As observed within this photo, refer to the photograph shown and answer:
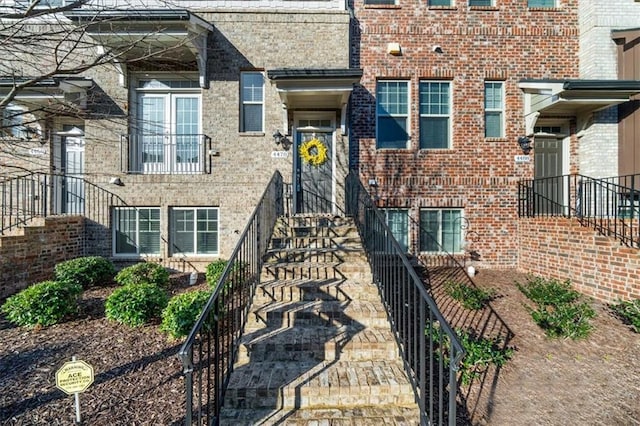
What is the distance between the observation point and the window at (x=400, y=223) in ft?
25.8

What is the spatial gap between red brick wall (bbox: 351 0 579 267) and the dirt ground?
3.63 meters

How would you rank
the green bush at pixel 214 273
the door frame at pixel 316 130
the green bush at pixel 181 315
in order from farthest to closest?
the door frame at pixel 316 130
the green bush at pixel 214 273
the green bush at pixel 181 315

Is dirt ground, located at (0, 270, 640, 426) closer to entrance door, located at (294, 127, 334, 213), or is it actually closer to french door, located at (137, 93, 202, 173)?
french door, located at (137, 93, 202, 173)

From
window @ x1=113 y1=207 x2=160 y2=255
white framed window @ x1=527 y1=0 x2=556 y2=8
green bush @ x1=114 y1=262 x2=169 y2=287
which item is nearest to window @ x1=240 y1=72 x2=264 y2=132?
window @ x1=113 y1=207 x2=160 y2=255

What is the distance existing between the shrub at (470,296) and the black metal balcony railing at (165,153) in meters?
6.34

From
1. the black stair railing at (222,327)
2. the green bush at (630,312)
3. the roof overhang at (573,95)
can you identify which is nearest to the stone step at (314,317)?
the black stair railing at (222,327)

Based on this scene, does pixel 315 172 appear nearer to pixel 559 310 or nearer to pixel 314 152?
pixel 314 152

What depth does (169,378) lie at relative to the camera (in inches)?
130

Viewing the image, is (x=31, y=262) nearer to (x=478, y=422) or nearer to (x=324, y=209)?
(x=324, y=209)

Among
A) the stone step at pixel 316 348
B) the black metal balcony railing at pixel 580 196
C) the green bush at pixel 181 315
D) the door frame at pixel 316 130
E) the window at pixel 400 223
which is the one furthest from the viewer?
the door frame at pixel 316 130

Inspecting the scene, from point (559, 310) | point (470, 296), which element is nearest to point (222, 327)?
point (470, 296)

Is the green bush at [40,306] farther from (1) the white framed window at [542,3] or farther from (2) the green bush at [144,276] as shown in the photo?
(1) the white framed window at [542,3]

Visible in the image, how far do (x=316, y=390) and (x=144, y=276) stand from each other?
15.5 ft

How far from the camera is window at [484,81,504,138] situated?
26.2ft
